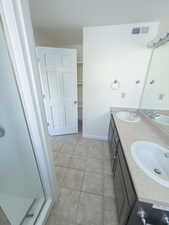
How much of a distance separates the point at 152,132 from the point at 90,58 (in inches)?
68.6

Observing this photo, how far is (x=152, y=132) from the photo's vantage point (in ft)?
4.54

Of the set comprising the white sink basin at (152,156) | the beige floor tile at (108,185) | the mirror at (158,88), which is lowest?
the beige floor tile at (108,185)

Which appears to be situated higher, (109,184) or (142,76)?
(142,76)

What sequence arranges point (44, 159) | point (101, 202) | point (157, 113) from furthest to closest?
point (157, 113)
point (101, 202)
point (44, 159)

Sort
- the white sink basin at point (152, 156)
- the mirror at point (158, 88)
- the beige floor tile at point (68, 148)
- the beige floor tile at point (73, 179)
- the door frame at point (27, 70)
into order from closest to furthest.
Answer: the door frame at point (27, 70), the white sink basin at point (152, 156), the mirror at point (158, 88), the beige floor tile at point (73, 179), the beige floor tile at point (68, 148)

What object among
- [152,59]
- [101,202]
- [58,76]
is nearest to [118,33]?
[152,59]

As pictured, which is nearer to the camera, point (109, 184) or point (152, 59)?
point (109, 184)

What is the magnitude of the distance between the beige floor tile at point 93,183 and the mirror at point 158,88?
1.25 m

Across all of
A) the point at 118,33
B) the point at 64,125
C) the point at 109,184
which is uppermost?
the point at 118,33

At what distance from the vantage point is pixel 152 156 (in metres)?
1.07

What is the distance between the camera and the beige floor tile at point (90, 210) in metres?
1.15

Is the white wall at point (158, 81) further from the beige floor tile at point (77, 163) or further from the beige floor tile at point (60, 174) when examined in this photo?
the beige floor tile at point (60, 174)

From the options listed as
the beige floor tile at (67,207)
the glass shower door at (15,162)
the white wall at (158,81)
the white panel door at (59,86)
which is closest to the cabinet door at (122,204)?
the beige floor tile at (67,207)

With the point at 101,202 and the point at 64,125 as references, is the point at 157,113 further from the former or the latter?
the point at 64,125
